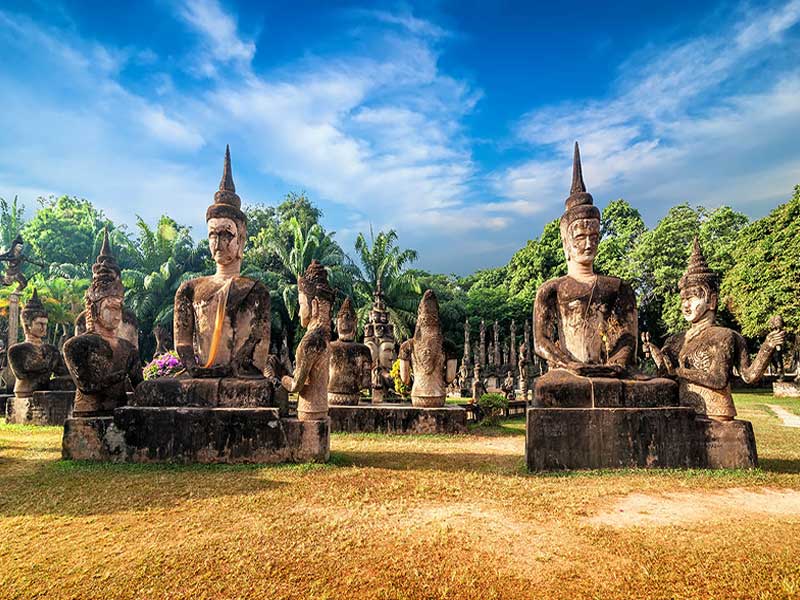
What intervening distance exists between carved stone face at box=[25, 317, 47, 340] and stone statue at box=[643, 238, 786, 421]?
1247 cm

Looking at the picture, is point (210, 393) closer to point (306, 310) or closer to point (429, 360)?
point (306, 310)

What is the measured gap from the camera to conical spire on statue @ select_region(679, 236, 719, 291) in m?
7.02

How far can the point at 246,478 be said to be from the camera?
5395 mm

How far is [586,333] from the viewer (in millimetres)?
6680

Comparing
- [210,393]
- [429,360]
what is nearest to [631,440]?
[429,360]

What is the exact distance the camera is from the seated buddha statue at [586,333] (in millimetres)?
6215

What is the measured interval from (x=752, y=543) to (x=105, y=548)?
182 inches

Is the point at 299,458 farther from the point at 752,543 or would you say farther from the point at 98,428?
the point at 752,543

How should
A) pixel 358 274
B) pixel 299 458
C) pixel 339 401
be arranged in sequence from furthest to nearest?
1. pixel 358 274
2. pixel 339 401
3. pixel 299 458

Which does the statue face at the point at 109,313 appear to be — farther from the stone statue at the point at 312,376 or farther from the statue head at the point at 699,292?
the statue head at the point at 699,292

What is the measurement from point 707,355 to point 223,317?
21.4 ft

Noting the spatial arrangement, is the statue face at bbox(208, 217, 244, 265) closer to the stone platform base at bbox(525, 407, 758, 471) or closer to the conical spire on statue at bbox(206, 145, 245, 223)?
the conical spire on statue at bbox(206, 145, 245, 223)

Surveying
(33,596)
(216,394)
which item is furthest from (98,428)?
(33,596)

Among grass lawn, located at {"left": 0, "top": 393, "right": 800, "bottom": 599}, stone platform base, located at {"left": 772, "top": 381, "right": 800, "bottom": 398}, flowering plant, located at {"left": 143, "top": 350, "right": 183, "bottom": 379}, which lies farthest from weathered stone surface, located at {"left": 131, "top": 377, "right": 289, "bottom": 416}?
stone platform base, located at {"left": 772, "top": 381, "right": 800, "bottom": 398}
